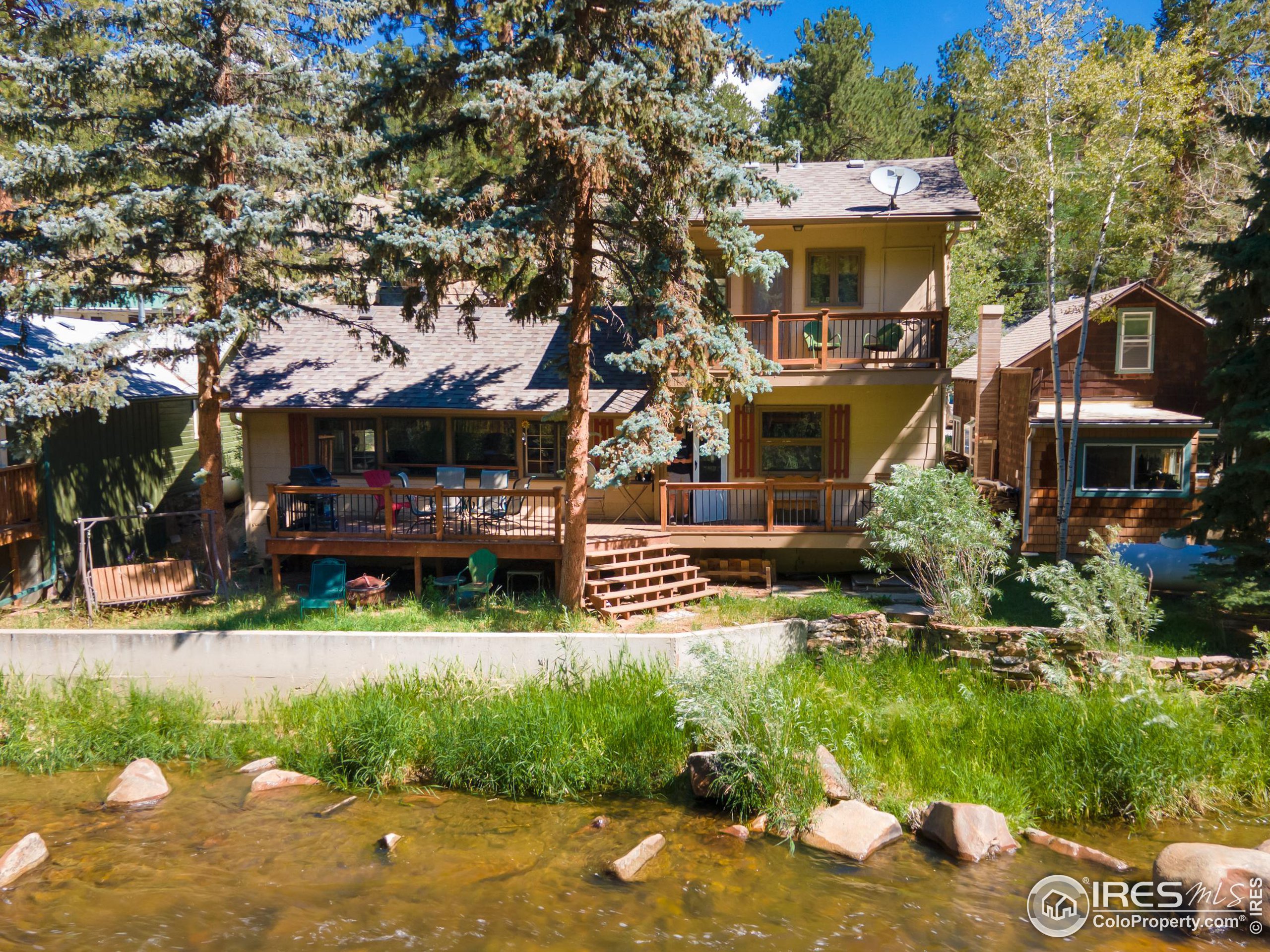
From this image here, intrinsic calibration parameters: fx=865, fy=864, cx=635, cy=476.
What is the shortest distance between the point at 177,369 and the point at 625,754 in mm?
17267

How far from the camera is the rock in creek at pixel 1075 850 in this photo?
8375 mm

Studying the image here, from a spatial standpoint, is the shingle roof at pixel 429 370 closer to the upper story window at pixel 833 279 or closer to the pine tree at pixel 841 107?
the upper story window at pixel 833 279

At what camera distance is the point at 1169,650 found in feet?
38.0

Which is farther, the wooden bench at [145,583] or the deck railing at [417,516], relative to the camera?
the deck railing at [417,516]

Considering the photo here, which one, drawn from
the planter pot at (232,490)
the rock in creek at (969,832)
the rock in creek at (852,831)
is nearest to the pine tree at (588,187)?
the rock in creek at (852,831)

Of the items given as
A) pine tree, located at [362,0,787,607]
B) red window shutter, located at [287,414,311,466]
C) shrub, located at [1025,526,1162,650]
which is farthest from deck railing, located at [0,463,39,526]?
shrub, located at [1025,526,1162,650]

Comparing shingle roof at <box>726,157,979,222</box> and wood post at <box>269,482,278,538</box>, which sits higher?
Result: shingle roof at <box>726,157,979,222</box>

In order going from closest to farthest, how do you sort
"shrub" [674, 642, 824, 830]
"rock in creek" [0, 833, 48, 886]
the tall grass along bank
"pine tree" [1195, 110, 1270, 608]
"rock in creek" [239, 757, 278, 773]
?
"rock in creek" [0, 833, 48, 886]
"shrub" [674, 642, 824, 830]
the tall grass along bank
"rock in creek" [239, 757, 278, 773]
"pine tree" [1195, 110, 1270, 608]

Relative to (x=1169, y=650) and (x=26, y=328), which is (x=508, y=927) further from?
(x=26, y=328)

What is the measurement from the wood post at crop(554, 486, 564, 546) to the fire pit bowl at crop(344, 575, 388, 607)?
120 inches

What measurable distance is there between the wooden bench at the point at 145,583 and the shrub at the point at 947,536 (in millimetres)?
11215

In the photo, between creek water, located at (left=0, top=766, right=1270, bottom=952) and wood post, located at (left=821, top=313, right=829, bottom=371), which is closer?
creek water, located at (left=0, top=766, right=1270, bottom=952)

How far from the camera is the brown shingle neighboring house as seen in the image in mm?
17016

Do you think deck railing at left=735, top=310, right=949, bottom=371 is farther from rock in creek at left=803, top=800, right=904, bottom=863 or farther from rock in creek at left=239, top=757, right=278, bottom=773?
rock in creek at left=239, top=757, right=278, bottom=773
